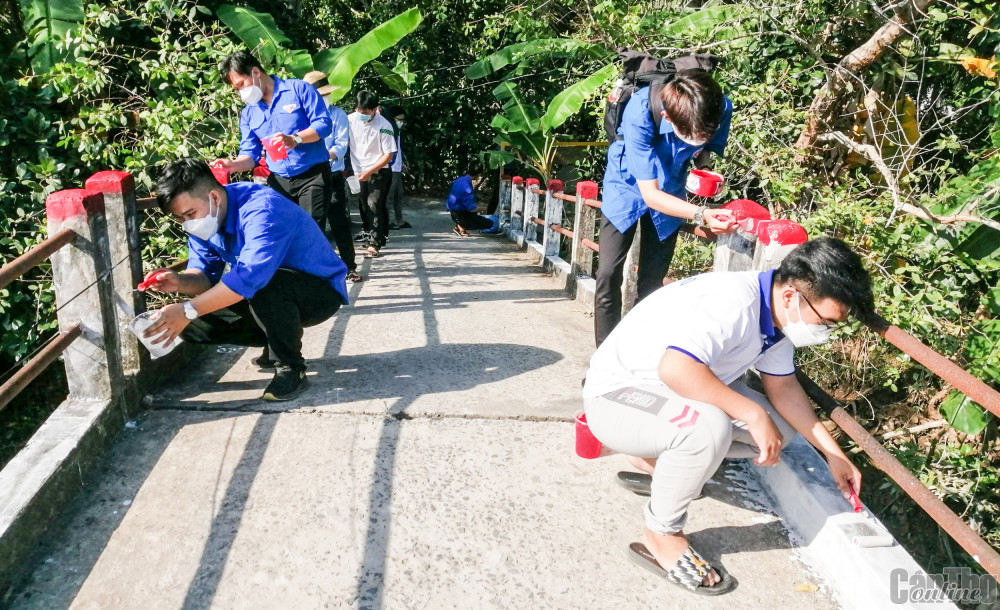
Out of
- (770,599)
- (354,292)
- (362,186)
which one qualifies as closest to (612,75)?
(362,186)

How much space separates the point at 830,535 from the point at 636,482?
25.7 inches

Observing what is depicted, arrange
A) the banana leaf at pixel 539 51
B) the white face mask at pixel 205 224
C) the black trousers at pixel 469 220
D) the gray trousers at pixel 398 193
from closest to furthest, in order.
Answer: the white face mask at pixel 205 224 → the banana leaf at pixel 539 51 → the gray trousers at pixel 398 193 → the black trousers at pixel 469 220

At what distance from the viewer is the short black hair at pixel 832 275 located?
188cm

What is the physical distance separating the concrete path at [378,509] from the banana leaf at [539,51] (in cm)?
570

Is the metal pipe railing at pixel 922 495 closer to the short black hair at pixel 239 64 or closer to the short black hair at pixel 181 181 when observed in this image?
the short black hair at pixel 181 181

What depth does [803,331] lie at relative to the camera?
200cm

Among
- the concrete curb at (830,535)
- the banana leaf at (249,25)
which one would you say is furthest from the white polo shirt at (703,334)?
the banana leaf at (249,25)

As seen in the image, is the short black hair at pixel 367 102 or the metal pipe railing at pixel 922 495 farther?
the short black hair at pixel 367 102

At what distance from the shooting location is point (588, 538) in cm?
223

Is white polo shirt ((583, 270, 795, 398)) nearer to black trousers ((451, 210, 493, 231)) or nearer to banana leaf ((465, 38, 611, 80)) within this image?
banana leaf ((465, 38, 611, 80))

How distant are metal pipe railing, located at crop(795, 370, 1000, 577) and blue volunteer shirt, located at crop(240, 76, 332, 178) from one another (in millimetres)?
3276

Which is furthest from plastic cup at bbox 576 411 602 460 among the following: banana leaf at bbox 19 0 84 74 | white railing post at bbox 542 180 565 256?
banana leaf at bbox 19 0 84 74

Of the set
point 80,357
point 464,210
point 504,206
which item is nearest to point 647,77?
point 80,357

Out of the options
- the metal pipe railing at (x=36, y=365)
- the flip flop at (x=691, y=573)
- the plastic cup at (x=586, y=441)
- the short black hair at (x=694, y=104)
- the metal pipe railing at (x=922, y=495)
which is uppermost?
the short black hair at (x=694, y=104)
